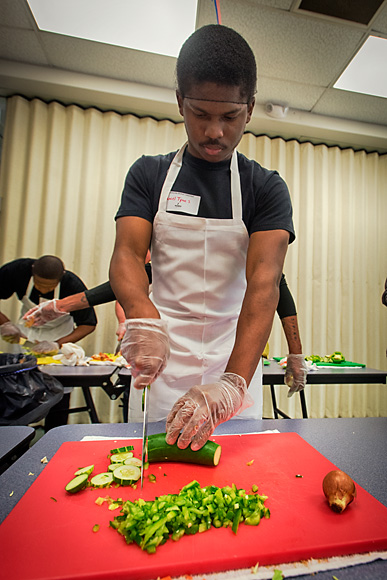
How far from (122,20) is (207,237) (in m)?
2.94

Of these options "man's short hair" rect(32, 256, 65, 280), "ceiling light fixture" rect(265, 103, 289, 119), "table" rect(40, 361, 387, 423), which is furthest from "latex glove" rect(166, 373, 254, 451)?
"ceiling light fixture" rect(265, 103, 289, 119)

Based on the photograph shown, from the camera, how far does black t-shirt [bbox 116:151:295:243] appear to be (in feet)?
5.21

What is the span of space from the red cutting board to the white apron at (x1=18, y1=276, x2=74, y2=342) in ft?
9.45

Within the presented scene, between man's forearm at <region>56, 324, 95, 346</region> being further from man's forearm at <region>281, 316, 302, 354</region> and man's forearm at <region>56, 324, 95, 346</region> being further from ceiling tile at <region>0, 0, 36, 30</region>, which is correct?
ceiling tile at <region>0, 0, 36, 30</region>

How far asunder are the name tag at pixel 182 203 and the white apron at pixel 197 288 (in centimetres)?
2

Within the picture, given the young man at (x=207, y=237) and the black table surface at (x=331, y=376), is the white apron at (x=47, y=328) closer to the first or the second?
the black table surface at (x=331, y=376)

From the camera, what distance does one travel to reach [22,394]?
1577mm

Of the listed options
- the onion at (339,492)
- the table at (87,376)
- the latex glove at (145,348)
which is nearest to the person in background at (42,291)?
the table at (87,376)

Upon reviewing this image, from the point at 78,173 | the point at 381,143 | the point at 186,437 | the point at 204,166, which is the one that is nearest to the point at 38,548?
the point at 186,437

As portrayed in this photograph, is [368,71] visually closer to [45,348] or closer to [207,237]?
[207,237]

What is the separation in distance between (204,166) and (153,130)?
3.44 metres

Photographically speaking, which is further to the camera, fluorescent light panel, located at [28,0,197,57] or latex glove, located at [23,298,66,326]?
fluorescent light panel, located at [28,0,197,57]

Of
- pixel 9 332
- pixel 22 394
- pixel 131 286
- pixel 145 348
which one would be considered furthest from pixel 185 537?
pixel 9 332

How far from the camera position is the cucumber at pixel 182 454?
38.7 inches
